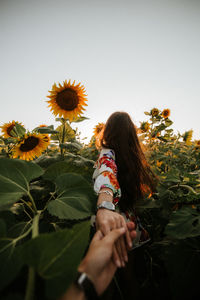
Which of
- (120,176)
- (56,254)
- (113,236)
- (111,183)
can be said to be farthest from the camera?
(120,176)

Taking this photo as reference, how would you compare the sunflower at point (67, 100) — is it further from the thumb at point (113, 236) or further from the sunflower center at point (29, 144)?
the thumb at point (113, 236)

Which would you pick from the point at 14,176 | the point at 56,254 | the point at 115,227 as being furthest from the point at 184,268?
the point at 14,176

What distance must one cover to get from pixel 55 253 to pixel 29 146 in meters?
1.34

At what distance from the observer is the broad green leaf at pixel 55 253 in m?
0.29

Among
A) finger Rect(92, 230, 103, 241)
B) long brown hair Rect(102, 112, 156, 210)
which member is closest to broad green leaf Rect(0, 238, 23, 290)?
finger Rect(92, 230, 103, 241)

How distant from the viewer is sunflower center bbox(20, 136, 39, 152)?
4.71ft

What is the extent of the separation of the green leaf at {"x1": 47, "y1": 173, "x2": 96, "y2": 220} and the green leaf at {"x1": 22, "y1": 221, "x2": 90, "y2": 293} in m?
0.21

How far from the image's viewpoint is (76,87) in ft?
5.65

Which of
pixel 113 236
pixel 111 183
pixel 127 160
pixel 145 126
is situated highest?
pixel 145 126

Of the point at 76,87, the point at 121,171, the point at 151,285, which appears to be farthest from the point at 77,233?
the point at 76,87

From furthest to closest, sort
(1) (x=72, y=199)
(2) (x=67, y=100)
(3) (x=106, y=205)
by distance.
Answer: (2) (x=67, y=100) → (3) (x=106, y=205) → (1) (x=72, y=199)

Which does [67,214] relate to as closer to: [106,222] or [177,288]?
[106,222]

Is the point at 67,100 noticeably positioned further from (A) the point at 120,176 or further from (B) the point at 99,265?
(B) the point at 99,265

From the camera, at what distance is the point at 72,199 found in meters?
0.59
